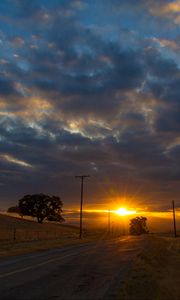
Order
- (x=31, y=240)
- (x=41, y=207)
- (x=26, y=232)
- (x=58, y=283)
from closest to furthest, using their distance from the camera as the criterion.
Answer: (x=58, y=283), (x=31, y=240), (x=26, y=232), (x=41, y=207)

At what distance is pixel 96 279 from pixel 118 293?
11.5 ft

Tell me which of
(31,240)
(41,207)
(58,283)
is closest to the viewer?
(58,283)

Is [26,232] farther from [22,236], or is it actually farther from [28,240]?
[28,240]

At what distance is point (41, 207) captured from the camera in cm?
11644

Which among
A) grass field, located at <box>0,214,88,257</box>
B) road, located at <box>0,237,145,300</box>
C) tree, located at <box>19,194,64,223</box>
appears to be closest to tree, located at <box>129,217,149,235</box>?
tree, located at <box>19,194,64,223</box>

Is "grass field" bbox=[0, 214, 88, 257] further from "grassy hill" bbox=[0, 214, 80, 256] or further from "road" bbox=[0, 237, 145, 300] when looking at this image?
"road" bbox=[0, 237, 145, 300]

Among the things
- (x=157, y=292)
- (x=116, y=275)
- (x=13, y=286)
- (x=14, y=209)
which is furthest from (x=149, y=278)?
(x=14, y=209)

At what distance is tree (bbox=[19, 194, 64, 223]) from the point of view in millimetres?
115625

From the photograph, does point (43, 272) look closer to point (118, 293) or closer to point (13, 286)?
point (13, 286)

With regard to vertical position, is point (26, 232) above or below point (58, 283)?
above

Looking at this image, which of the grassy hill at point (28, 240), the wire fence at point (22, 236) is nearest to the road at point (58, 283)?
the grassy hill at point (28, 240)

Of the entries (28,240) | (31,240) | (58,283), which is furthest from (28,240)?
(58,283)

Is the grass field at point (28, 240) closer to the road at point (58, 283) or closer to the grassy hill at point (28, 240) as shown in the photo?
the grassy hill at point (28, 240)

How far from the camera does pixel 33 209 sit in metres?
117
